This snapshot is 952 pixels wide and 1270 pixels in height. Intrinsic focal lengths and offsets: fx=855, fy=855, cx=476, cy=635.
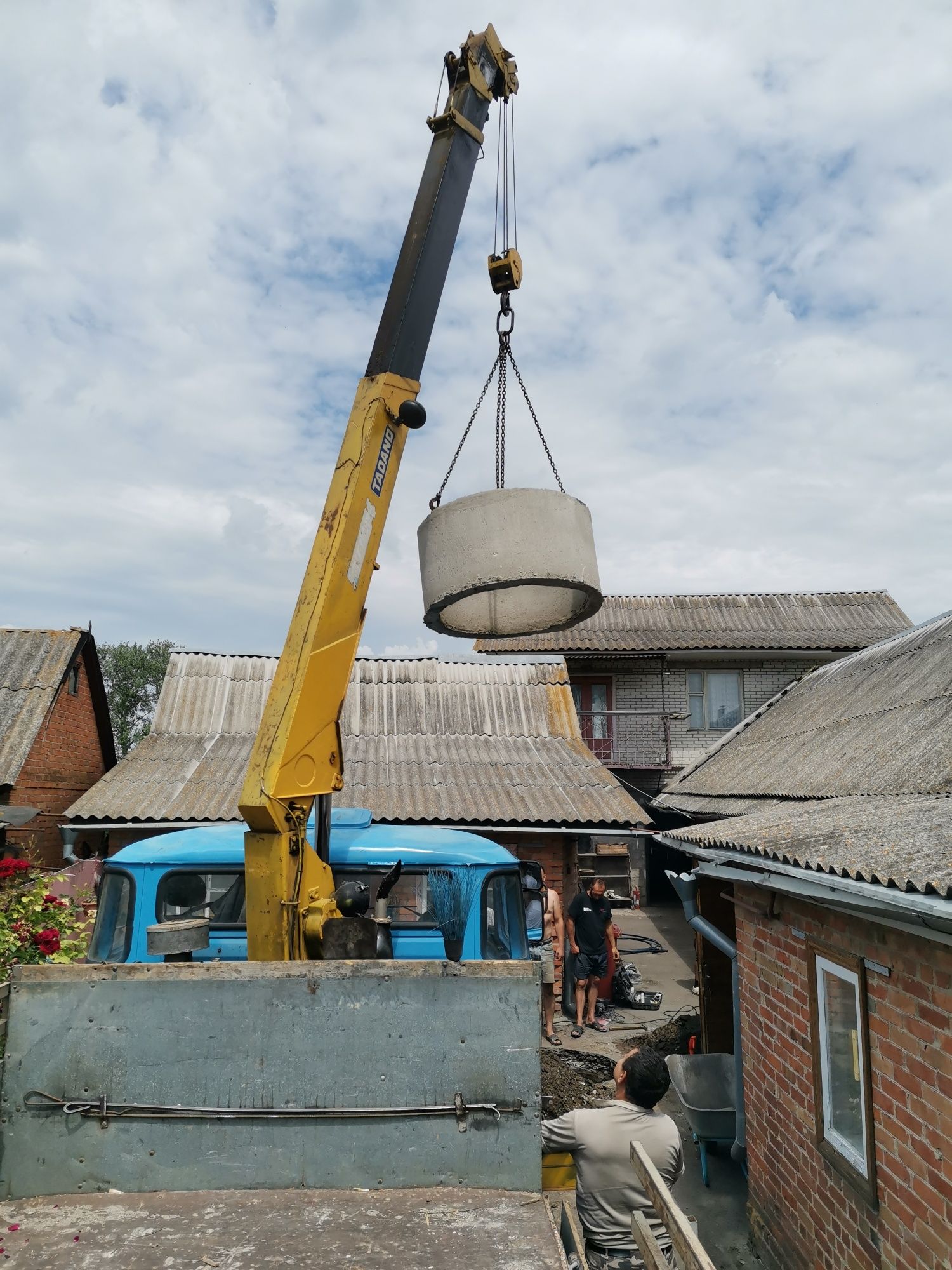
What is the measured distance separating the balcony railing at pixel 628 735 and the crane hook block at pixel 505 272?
15887 mm

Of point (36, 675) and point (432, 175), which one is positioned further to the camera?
point (36, 675)

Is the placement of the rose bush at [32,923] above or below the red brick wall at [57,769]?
below

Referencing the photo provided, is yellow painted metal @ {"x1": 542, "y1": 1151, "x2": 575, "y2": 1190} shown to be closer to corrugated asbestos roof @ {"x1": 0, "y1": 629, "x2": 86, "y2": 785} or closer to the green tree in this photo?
corrugated asbestos roof @ {"x1": 0, "y1": 629, "x2": 86, "y2": 785}

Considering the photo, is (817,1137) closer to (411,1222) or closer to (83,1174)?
(411,1222)

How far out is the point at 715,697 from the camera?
71.2 feet

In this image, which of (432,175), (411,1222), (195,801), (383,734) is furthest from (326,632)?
(383,734)

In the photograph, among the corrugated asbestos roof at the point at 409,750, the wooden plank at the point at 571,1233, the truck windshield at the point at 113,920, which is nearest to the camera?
the wooden plank at the point at 571,1233

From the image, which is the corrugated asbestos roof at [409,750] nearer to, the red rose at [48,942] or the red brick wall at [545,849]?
the red brick wall at [545,849]

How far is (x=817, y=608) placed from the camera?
76.1ft

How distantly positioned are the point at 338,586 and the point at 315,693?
0.59m

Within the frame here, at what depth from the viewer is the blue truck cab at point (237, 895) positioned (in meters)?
5.05

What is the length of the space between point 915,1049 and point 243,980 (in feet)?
8.72

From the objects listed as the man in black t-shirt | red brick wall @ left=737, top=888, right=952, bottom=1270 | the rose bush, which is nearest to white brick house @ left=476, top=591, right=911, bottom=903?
the man in black t-shirt

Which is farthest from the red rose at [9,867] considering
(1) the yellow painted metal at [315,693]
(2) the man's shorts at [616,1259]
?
(2) the man's shorts at [616,1259]
